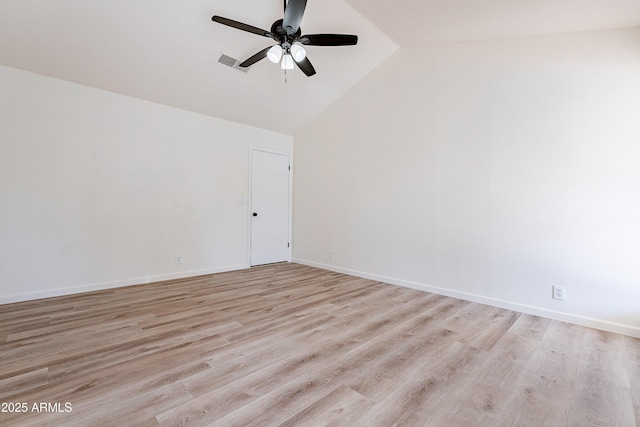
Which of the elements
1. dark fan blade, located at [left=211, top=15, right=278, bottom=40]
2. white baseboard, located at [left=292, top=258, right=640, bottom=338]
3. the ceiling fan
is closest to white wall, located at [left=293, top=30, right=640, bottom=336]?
white baseboard, located at [left=292, top=258, right=640, bottom=338]

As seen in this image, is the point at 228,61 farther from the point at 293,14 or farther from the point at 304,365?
the point at 304,365

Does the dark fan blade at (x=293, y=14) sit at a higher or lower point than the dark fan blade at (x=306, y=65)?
higher

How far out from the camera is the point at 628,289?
2.67 m

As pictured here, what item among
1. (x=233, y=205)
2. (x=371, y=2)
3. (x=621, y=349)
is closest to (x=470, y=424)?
(x=621, y=349)

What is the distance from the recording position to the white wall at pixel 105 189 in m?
3.21

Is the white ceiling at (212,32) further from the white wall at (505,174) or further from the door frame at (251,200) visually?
the door frame at (251,200)

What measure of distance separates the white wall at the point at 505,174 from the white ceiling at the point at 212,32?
0.37m

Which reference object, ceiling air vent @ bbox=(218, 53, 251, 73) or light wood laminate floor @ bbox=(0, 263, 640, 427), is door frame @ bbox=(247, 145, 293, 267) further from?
light wood laminate floor @ bbox=(0, 263, 640, 427)

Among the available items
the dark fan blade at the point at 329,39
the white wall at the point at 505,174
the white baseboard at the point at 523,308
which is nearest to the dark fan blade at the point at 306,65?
the dark fan blade at the point at 329,39

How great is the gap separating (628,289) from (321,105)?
4553 millimetres

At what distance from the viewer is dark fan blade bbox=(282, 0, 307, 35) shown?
2.21m

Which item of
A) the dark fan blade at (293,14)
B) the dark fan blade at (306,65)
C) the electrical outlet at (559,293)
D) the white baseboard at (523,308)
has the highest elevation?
the dark fan blade at (293,14)

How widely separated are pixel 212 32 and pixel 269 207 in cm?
299

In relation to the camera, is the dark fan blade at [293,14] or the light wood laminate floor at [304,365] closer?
the light wood laminate floor at [304,365]
